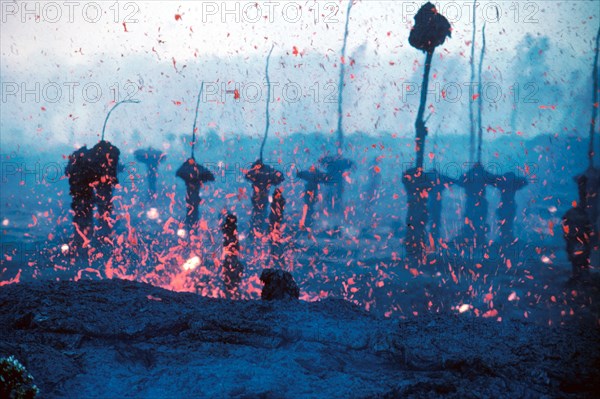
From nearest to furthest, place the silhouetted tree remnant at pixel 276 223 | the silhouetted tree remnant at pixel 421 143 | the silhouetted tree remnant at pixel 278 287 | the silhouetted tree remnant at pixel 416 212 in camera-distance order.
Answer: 1. the silhouetted tree remnant at pixel 278 287
2. the silhouetted tree remnant at pixel 276 223
3. the silhouetted tree remnant at pixel 421 143
4. the silhouetted tree remnant at pixel 416 212

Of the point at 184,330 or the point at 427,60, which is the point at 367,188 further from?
the point at 184,330

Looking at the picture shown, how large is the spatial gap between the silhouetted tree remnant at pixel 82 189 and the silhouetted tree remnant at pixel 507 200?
75.1 ft

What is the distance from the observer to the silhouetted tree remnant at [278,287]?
10.1 m

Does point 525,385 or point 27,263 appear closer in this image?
point 525,385

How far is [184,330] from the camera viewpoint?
770 cm

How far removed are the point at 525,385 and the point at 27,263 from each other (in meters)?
21.7

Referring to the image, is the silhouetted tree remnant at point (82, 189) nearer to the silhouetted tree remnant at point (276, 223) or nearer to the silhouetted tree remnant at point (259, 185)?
the silhouetted tree remnant at point (276, 223)

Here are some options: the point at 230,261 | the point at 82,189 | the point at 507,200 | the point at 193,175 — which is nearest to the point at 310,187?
the point at 193,175

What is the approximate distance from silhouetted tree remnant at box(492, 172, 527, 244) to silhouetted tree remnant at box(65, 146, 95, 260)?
2288cm

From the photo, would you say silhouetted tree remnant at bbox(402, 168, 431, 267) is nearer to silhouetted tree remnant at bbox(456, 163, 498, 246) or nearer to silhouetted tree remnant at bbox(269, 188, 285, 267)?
silhouetted tree remnant at bbox(269, 188, 285, 267)

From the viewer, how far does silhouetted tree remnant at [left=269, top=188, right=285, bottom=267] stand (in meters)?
21.9

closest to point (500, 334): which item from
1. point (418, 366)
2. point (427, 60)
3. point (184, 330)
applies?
point (418, 366)

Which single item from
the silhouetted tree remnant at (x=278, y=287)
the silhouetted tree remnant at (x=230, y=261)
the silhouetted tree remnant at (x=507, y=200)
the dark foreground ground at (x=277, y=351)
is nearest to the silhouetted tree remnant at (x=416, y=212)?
the silhouetted tree remnant at (x=507, y=200)

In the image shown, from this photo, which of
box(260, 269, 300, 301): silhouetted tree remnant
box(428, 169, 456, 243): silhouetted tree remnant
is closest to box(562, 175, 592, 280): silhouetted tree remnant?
box(428, 169, 456, 243): silhouetted tree remnant
